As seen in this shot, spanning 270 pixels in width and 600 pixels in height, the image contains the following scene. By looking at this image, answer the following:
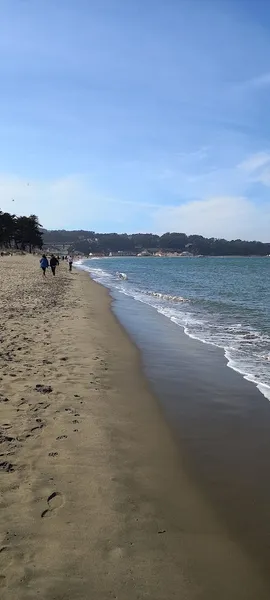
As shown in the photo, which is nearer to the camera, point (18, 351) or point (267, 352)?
point (18, 351)

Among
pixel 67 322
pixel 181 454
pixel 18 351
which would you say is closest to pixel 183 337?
pixel 67 322

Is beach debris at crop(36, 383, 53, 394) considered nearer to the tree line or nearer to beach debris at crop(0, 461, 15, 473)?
beach debris at crop(0, 461, 15, 473)

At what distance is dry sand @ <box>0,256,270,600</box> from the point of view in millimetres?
2879

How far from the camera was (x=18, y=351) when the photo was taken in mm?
8781

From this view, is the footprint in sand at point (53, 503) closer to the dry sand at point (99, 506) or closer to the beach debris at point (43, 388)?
the dry sand at point (99, 506)

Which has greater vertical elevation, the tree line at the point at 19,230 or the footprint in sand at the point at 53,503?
the tree line at the point at 19,230

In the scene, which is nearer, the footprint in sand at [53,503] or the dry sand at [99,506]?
the dry sand at [99,506]

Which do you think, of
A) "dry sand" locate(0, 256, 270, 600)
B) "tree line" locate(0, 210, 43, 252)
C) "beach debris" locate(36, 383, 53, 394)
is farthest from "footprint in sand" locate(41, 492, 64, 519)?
"tree line" locate(0, 210, 43, 252)

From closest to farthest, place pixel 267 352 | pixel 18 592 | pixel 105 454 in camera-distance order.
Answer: pixel 18 592
pixel 105 454
pixel 267 352

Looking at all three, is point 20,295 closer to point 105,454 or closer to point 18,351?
point 18,351

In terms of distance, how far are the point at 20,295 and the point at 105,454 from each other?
15633mm

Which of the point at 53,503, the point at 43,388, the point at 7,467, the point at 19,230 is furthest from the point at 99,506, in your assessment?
the point at 19,230

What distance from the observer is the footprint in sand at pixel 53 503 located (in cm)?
356

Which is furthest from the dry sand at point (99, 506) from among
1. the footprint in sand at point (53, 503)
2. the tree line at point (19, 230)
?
the tree line at point (19, 230)
